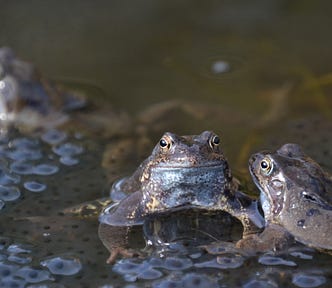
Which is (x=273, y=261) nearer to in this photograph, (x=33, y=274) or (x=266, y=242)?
(x=266, y=242)

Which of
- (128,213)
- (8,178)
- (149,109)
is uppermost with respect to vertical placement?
(149,109)

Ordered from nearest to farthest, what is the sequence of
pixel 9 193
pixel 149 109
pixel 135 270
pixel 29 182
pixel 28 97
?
1. pixel 135 270
2. pixel 9 193
3. pixel 29 182
4. pixel 28 97
5. pixel 149 109

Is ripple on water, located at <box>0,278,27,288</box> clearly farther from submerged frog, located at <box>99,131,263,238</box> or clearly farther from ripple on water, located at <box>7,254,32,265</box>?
submerged frog, located at <box>99,131,263,238</box>

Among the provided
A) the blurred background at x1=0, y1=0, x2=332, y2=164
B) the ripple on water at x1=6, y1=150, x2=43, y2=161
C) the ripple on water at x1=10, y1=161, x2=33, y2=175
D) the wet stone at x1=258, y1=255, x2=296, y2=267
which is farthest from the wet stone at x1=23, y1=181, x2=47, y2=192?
the wet stone at x1=258, y1=255, x2=296, y2=267

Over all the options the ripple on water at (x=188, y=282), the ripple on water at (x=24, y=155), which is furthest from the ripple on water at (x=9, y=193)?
the ripple on water at (x=188, y=282)

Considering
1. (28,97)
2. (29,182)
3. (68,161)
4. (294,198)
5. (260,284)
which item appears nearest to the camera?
(260,284)

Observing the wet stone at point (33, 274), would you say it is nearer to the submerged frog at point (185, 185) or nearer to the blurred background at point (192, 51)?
the submerged frog at point (185, 185)

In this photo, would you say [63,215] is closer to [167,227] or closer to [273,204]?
[167,227]

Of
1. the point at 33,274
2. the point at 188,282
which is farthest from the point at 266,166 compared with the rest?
the point at 33,274
